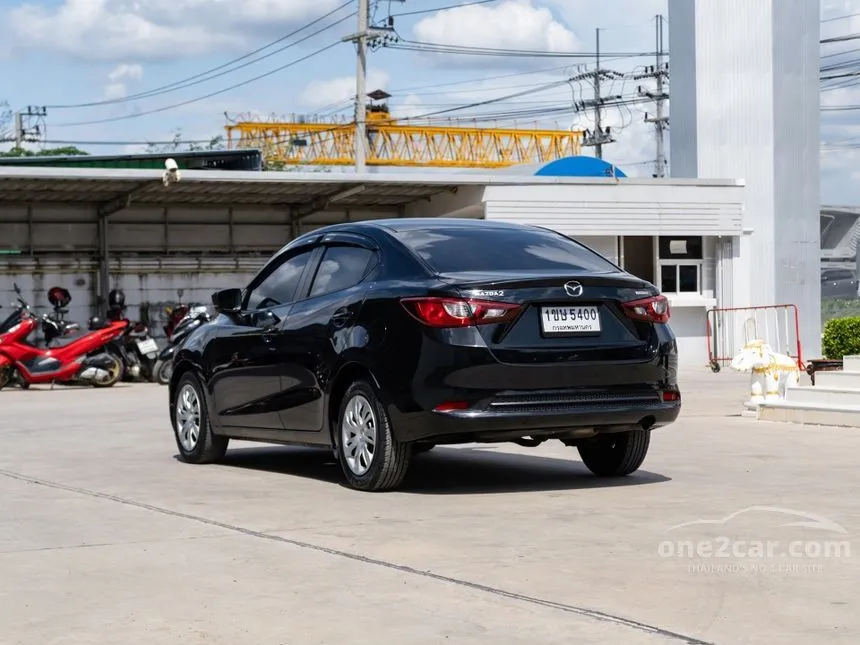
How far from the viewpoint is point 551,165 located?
35219 millimetres

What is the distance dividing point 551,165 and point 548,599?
3057 cm

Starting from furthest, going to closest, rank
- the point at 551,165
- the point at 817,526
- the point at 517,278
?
the point at 551,165 → the point at 517,278 → the point at 817,526

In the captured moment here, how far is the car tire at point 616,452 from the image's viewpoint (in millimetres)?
8750

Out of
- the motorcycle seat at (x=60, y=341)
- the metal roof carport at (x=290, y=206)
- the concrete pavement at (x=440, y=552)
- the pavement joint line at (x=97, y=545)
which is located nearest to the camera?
the concrete pavement at (x=440, y=552)

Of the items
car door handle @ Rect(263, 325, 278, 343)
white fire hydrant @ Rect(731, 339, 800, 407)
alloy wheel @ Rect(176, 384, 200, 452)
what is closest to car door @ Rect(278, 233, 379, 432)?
car door handle @ Rect(263, 325, 278, 343)

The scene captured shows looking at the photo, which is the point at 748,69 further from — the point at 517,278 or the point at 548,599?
the point at 548,599

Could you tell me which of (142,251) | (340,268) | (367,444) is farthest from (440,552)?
(142,251)

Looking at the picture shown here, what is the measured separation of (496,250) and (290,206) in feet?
72.4

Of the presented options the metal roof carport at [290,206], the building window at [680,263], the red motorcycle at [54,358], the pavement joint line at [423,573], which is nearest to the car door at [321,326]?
the pavement joint line at [423,573]

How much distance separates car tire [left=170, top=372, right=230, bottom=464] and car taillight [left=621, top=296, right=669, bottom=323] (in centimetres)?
343

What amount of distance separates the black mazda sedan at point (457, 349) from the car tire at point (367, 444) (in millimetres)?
10

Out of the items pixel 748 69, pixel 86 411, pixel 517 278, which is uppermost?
pixel 748 69

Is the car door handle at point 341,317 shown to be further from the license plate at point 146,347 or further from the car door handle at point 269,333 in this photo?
the license plate at point 146,347

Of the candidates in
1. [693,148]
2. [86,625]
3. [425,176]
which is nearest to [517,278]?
[86,625]
